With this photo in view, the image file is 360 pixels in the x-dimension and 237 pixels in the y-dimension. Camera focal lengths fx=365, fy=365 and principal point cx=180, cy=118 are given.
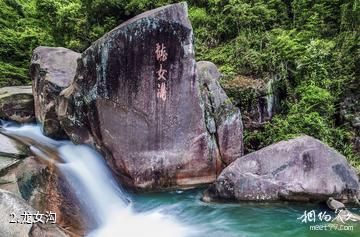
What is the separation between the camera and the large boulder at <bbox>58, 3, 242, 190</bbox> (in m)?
7.52

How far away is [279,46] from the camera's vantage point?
10109 mm

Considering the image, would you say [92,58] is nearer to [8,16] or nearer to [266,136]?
[266,136]

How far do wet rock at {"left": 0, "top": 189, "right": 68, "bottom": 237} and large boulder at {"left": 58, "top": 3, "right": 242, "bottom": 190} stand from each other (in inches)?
110

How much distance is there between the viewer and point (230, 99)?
9219 mm

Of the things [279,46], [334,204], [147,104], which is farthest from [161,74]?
[334,204]

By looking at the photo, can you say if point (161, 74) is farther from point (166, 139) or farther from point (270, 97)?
point (270, 97)

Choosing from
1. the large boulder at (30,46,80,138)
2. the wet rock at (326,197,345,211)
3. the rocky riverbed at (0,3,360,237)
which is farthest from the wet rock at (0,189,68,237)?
the wet rock at (326,197,345,211)

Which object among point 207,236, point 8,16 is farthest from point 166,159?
point 8,16

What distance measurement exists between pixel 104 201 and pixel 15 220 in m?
2.43

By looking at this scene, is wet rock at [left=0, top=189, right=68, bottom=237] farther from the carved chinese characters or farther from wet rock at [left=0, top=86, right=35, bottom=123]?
wet rock at [left=0, top=86, right=35, bottom=123]

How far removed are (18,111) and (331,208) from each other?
8.76 m

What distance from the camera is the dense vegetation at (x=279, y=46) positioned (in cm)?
922

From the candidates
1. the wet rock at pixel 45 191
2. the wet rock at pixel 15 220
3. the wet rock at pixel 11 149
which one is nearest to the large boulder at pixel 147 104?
the wet rock at pixel 11 149

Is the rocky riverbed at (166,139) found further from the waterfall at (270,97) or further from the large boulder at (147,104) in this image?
the waterfall at (270,97)
